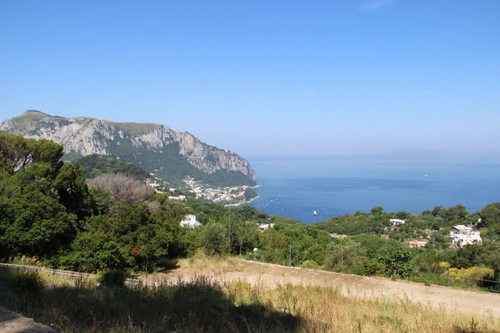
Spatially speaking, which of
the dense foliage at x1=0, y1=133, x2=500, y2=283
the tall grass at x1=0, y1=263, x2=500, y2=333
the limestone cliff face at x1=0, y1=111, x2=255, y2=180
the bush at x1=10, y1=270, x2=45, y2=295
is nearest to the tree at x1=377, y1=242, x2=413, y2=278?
the dense foliage at x1=0, y1=133, x2=500, y2=283

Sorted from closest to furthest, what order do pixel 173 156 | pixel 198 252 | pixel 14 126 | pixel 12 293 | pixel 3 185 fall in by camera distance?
pixel 12 293, pixel 3 185, pixel 198 252, pixel 14 126, pixel 173 156

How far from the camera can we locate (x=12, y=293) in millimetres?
4883

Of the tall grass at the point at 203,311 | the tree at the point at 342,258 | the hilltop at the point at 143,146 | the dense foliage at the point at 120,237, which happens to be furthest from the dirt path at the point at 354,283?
the hilltop at the point at 143,146

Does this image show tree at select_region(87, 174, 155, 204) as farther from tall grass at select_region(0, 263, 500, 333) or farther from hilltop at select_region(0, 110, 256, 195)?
hilltop at select_region(0, 110, 256, 195)

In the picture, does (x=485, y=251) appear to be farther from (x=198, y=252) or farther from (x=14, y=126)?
(x=14, y=126)

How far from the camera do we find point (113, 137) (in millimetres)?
125312

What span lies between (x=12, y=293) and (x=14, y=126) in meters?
143

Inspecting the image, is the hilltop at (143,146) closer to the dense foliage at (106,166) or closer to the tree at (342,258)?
the dense foliage at (106,166)

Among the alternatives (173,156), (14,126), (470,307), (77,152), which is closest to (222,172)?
(173,156)

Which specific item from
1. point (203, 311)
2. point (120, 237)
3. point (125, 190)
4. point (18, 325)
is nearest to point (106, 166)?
point (125, 190)

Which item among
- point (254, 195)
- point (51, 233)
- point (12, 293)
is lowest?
point (254, 195)

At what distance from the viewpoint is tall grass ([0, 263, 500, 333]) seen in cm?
372

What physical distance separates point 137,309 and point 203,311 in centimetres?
82

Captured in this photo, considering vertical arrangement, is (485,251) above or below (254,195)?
above
